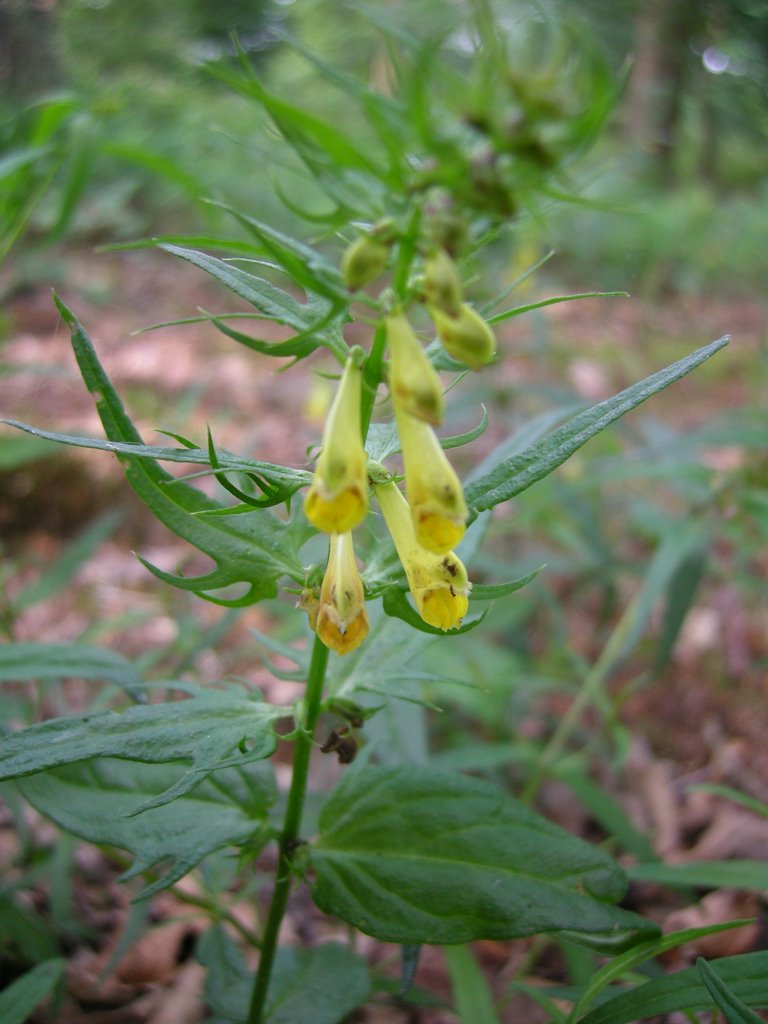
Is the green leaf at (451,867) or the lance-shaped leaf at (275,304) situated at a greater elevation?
the lance-shaped leaf at (275,304)

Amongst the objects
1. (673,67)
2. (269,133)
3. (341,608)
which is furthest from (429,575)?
(673,67)

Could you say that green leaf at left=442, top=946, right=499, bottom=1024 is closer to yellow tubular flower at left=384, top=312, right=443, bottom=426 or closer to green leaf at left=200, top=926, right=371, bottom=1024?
green leaf at left=200, top=926, right=371, bottom=1024

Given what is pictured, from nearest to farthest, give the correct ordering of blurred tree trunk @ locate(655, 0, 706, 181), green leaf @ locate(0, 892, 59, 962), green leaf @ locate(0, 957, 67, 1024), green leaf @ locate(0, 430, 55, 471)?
1. green leaf @ locate(0, 957, 67, 1024)
2. green leaf @ locate(0, 892, 59, 962)
3. green leaf @ locate(0, 430, 55, 471)
4. blurred tree trunk @ locate(655, 0, 706, 181)

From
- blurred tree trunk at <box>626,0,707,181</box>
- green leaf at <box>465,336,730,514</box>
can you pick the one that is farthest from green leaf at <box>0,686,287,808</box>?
blurred tree trunk at <box>626,0,707,181</box>

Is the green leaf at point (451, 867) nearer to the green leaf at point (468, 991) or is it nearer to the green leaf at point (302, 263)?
the green leaf at point (468, 991)

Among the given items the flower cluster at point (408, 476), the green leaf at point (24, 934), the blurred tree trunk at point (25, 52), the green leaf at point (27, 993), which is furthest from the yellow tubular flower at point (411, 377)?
the blurred tree trunk at point (25, 52)

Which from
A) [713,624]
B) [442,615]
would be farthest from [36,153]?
[713,624]

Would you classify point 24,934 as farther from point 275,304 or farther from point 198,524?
point 275,304
